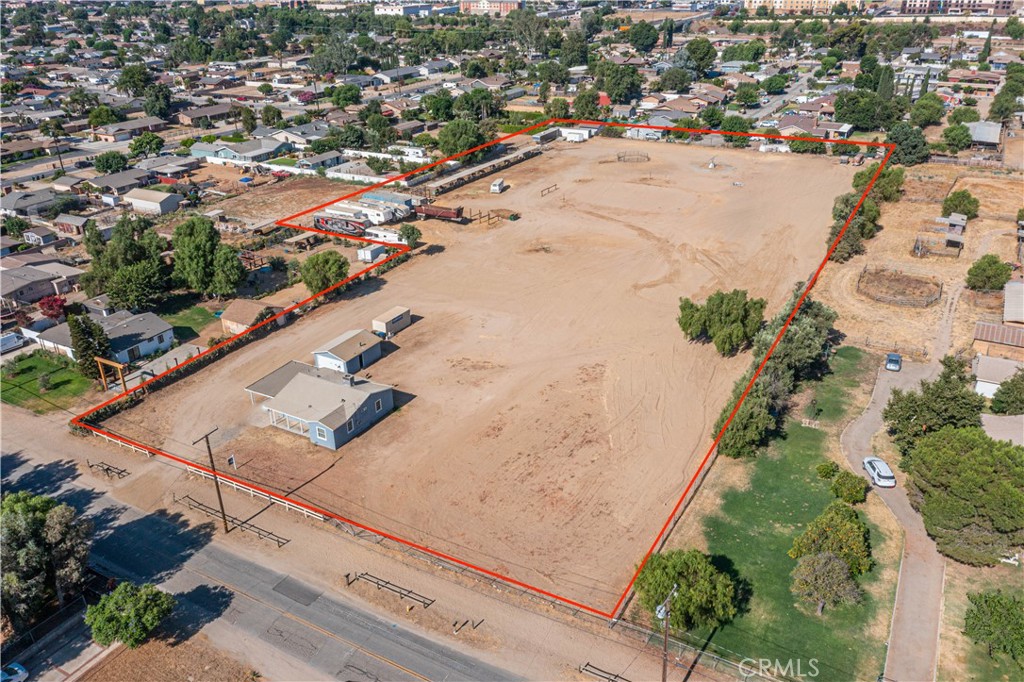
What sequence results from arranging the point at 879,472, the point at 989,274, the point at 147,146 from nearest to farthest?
the point at 879,472 < the point at 989,274 < the point at 147,146

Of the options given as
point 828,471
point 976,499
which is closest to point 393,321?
point 828,471

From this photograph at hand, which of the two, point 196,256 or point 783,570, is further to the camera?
point 196,256

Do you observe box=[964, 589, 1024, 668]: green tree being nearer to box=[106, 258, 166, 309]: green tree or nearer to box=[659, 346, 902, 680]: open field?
box=[659, 346, 902, 680]: open field

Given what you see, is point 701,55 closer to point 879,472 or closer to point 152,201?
point 152,201

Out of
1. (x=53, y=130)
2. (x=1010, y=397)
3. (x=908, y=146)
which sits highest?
(x=53, y=130)

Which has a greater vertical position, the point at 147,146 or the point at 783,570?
the point at 147,146

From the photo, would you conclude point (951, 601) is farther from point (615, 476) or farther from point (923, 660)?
point (615, 476)

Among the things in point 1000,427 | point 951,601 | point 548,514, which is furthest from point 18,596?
point 1000,427
